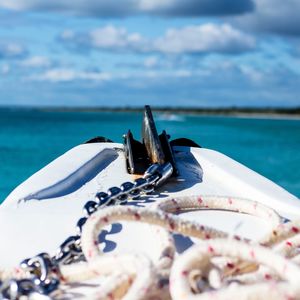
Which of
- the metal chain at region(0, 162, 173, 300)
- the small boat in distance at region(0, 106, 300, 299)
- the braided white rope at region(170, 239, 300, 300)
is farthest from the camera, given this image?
the small boat in distance at region(0, 106, 300, 299)

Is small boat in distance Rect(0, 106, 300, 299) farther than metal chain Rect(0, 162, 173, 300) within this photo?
Yes

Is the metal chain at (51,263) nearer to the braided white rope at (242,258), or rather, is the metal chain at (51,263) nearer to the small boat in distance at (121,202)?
the small boat in distance at (121,202)

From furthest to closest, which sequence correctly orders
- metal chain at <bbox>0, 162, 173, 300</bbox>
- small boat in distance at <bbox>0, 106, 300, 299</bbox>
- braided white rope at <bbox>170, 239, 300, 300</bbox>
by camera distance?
small boat in distance at <bbox>0, 106, 300, 299</bbox>
metal chain at <bbox>0, 162, 173, 300</bbox>
braided white rope at <bbox>170, 239, 300, 300</bbox>

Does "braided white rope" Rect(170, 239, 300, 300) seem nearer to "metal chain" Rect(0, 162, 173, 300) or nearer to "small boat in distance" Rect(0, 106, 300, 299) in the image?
"small boat in distance" Rect(0, 106, 300, 299)

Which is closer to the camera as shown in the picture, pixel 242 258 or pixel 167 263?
pixel 242 258

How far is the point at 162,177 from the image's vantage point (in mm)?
2248

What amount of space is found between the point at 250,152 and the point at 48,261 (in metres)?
15.0

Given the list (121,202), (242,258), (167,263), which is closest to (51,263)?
(167,263)

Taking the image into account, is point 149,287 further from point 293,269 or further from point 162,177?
point 162,177

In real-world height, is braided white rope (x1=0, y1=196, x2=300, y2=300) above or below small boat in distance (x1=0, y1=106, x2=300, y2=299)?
below

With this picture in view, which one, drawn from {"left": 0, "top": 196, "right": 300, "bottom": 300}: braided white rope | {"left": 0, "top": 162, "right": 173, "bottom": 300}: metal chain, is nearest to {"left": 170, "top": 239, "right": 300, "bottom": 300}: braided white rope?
{"left": 0, "top": 196, "right": 300, "bottom": 300}: braided white rope

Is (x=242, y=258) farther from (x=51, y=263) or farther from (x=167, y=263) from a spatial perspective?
(x=51, y=263)

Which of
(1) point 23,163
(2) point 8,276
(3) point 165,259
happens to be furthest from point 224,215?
(1) point 23,163

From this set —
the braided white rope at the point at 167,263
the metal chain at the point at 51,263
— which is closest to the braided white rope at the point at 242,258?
the braided white rope at the point at 167,263
